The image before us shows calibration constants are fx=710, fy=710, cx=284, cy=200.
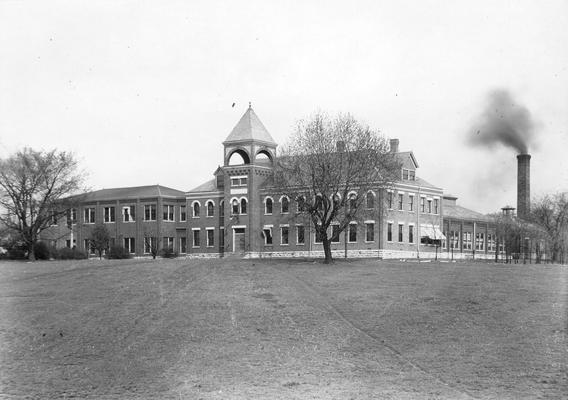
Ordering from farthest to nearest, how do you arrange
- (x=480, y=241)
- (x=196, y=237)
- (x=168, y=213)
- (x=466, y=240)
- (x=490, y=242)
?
(x=490, y=242) → (x=168, y=213) → (x=480, y=241) → (x=466, y=240) → (x=196, y=237)

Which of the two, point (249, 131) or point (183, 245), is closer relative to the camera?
point (249, 131)

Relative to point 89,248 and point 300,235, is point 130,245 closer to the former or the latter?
point 89,248

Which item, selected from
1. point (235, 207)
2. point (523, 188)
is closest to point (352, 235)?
point (235, 207)

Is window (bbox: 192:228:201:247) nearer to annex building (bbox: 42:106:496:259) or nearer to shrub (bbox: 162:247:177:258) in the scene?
annex building (bbox: 42:106:496:259)

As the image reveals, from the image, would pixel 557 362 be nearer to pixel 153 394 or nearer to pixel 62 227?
pixel 153 394

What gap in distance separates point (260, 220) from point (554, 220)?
42.8 metres

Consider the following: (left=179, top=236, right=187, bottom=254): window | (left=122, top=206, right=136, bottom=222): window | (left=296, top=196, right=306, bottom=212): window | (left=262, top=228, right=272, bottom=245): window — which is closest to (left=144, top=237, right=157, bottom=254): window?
(left=179, top=236, right=187, bottom=254): window

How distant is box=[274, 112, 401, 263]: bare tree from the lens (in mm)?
51594

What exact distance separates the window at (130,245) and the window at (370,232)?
3157 cm

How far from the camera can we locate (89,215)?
90125 millimetres

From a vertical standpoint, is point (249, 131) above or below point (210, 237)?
above

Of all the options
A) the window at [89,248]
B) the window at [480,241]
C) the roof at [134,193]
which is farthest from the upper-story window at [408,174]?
the window at [89,248]

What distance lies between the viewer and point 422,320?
79.4ft

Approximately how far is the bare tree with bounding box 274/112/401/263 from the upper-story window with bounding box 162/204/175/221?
3412 cm
